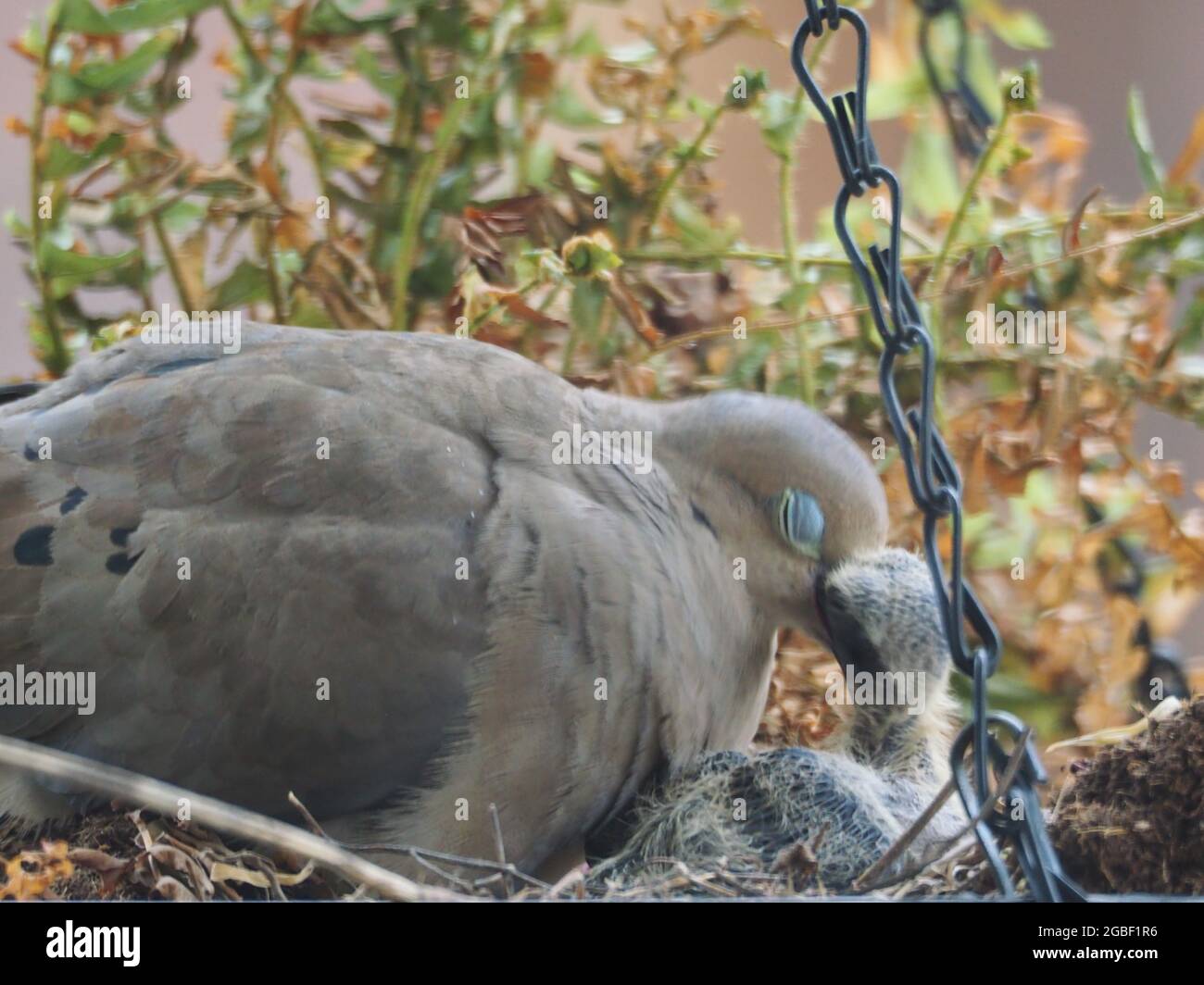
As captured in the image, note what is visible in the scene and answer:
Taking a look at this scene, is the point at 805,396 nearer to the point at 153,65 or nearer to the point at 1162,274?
the point at 1162,274

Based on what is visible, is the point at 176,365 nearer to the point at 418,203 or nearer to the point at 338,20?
the point at 418,203

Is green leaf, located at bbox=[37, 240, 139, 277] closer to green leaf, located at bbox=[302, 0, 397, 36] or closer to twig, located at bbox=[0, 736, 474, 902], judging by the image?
green leaf, located at bbox=[302, 0, 397, 36]

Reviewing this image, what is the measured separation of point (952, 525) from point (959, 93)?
73 centimetres

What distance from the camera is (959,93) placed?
1.61 m

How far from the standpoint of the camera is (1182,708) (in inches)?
44.3

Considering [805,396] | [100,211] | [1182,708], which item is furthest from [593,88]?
[1182,708]

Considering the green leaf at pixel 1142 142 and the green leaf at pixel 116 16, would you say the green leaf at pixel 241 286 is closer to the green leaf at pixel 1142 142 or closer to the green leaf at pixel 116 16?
the green leaf at pixel 116 16

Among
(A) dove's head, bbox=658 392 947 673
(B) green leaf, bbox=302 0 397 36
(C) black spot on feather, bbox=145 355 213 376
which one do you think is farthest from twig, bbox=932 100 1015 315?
(C) black spot on feather, bbox=145 355 213 376

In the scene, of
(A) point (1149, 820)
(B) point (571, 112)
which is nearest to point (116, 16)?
(B) point (571, 112)

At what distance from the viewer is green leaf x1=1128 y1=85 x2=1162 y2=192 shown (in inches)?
62.4

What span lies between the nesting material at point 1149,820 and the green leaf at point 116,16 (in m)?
1.19

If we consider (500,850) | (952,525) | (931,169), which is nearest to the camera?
(952,525)

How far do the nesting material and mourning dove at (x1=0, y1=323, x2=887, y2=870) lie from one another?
33cm

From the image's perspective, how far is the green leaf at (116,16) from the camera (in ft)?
5.04
